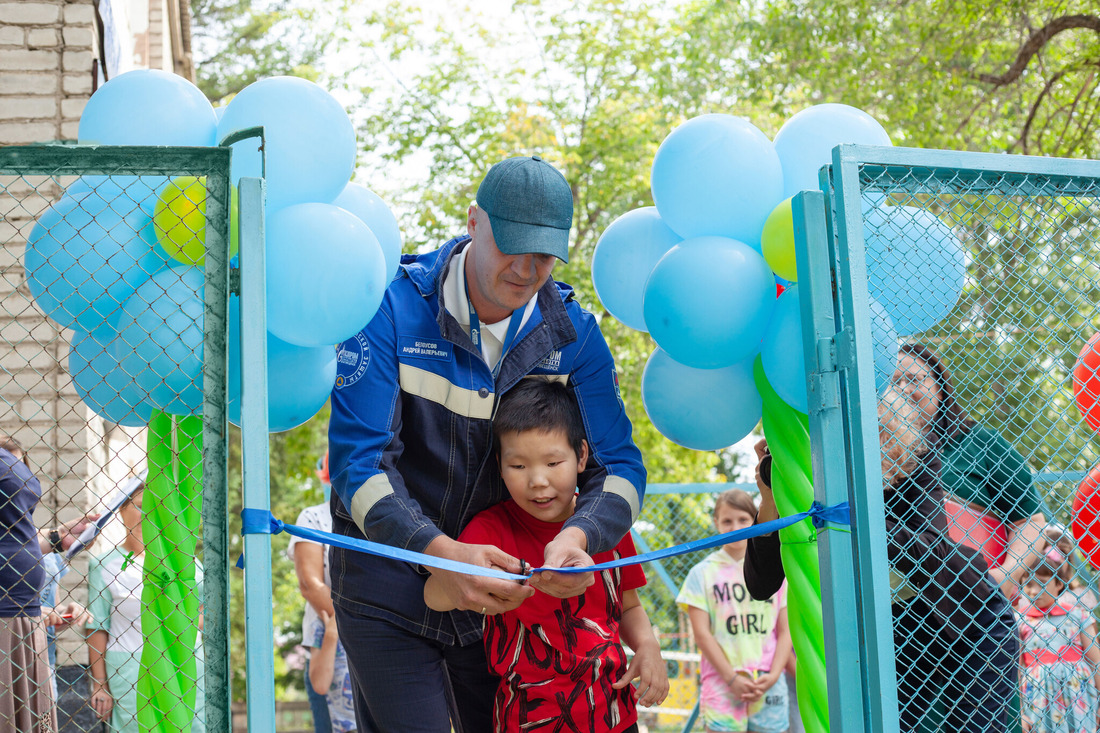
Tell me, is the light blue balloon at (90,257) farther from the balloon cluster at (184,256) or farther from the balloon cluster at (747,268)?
the balloon cluster at (747,268)

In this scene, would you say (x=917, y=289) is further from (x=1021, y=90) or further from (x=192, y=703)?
(x=1021, y=90)

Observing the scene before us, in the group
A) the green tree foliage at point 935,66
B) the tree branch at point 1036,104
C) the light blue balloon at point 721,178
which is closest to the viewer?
the light blue balloon at point 721,178

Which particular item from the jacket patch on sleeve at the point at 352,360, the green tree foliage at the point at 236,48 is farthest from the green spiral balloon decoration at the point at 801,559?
the green tree foliage at the point at 236,48

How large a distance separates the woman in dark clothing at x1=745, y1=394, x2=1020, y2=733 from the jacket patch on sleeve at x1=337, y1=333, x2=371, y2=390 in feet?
4.45

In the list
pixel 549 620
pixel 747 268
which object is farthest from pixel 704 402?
pixel 549 620

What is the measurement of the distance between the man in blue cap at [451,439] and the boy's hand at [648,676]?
34cm

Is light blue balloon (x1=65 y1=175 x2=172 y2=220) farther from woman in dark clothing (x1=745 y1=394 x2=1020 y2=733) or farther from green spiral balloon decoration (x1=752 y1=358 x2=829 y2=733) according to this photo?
woman in dark clothing (x1=745 y1=394 x2=1020 y2=733)

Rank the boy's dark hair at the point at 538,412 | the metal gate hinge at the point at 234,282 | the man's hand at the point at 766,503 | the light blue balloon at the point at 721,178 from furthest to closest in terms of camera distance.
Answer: the man's hand at the point at 766,503 → the light blue balloon at the point at 721,178 → the boy's dark hair at the point at 538,412 → the metal gate hinge at the point at 234,282

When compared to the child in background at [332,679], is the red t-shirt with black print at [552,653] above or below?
above

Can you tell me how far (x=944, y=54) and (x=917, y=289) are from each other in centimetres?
783

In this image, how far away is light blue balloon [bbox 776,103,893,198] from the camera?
9.07 ft

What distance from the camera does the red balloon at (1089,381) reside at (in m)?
2.65

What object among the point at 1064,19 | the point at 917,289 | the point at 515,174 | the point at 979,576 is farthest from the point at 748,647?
the point at 1064,19

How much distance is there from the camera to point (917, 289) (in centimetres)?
261
